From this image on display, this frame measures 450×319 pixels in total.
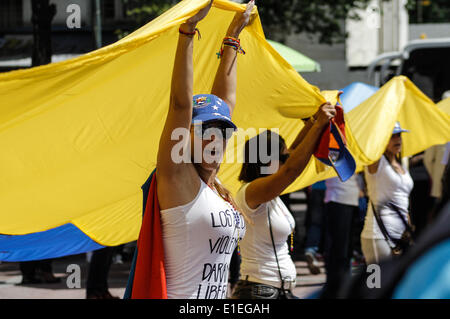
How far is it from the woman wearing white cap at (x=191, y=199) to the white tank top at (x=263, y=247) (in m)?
1.07

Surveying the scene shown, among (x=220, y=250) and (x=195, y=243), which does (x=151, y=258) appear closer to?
(x=195, y=243)

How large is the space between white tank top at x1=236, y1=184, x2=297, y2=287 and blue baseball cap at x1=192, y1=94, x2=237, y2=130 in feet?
3.66

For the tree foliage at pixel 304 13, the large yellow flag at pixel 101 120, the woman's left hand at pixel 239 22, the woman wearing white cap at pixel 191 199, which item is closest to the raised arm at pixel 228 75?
the woman's left hand at pixel 239 22

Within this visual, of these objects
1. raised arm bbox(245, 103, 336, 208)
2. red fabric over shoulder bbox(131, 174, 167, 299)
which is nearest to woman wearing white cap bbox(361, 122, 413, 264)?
raised arm bbox(245, 103, 336, 208)

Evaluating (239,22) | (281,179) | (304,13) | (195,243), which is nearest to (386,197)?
(281,179)

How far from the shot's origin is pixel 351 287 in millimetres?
1087

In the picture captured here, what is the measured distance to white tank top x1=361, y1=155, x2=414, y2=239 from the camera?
5.98 metres

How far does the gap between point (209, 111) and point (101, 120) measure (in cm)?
68

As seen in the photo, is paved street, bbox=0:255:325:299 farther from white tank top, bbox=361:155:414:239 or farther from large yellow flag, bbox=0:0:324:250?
large yellow flag, bbox=0:0:324:250

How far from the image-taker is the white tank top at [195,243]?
267 centimetres

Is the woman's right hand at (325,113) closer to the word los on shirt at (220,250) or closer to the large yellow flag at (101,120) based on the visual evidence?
the large yellow flag at (101,120)

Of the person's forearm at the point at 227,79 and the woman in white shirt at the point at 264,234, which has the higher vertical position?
the person's forearm at the point at 227,79

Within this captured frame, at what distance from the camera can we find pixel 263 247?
3.95m
